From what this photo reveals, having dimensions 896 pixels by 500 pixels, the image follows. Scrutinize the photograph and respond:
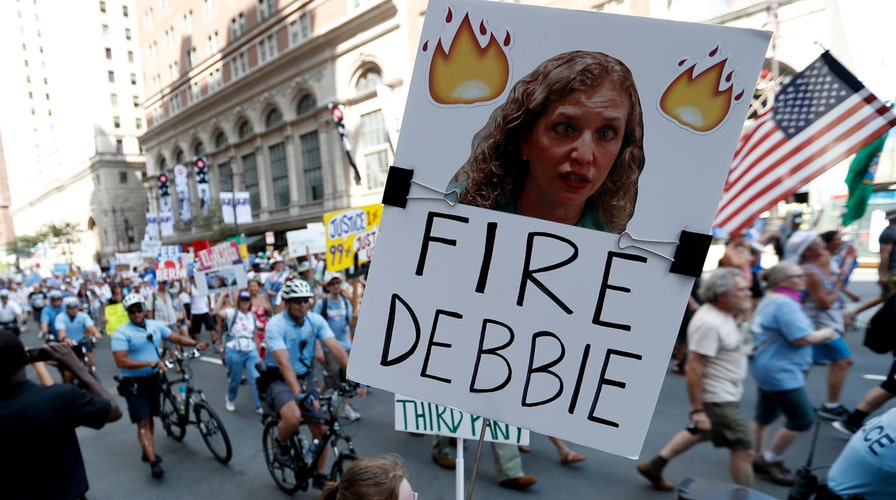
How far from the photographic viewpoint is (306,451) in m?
4.32

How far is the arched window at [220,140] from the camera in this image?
4109cm

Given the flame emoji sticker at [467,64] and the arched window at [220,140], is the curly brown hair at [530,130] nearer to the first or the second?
the flame emoji sticker at [467,64]

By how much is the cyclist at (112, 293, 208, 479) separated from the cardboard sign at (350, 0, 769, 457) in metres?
4.17

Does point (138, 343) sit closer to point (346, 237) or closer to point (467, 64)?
point (346, 237)

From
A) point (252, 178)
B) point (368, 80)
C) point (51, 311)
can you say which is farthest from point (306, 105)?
point (51, 311)

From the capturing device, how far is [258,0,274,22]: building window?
116 feet

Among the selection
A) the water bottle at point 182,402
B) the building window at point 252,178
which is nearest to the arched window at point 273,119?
the building window at point 252,178

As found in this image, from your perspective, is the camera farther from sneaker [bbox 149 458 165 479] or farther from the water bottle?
the water bottle

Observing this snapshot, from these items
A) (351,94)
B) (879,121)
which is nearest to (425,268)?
(879,121)

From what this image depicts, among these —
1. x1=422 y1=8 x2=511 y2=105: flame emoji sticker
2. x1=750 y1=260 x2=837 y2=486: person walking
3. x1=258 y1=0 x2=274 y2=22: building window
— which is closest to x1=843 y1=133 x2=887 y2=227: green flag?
x1=750 y1=260 x2=837 y2=486: person walking

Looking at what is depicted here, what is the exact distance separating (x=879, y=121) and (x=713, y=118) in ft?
13.0

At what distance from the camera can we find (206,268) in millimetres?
10711

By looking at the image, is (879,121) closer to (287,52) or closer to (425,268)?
(425,268)

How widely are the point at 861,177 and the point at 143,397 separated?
9.13m
